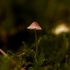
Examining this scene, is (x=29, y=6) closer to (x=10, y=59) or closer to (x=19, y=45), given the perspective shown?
(x=19, y=45)

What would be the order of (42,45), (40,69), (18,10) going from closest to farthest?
1. (40,69)
2. (42,45)
3. (18,10)

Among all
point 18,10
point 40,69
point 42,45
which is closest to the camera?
point 40,69

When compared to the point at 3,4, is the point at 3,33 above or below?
below

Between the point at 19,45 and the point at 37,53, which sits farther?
the point at 19,45

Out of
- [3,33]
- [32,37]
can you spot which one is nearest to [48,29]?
[32,37]

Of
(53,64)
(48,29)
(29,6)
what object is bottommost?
(53,64)

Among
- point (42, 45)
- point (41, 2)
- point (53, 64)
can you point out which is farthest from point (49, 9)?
point (53, 64)
